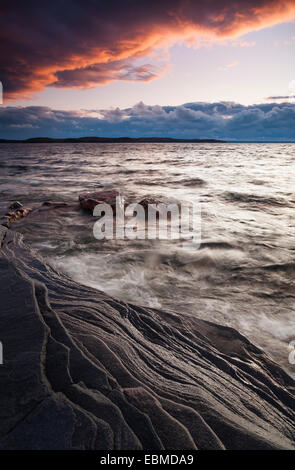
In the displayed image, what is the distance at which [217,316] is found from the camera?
3240 millimetres

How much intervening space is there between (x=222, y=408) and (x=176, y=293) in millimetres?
2038

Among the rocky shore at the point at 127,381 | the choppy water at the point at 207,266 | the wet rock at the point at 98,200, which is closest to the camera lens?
the rocky shore at the point at 127,381

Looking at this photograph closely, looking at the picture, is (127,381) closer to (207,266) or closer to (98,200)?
(207,266)

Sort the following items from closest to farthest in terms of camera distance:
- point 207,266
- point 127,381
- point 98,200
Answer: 1. point 127,381
2. point 207,266
3. point 98,200

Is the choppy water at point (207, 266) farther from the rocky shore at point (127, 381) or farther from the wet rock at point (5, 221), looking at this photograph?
the rocky shore at point (127, 381)

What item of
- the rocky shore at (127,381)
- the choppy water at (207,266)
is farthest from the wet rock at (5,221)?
the rocky shore at (127,381)

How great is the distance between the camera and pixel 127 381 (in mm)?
1889

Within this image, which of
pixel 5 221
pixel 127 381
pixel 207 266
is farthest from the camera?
pixel 5 221

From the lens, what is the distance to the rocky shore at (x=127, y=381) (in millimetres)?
1464

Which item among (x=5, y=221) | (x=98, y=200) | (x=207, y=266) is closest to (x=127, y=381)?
(x=207, y=266)

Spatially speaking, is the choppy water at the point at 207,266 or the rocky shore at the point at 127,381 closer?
the rocky shore at the point at 127,381

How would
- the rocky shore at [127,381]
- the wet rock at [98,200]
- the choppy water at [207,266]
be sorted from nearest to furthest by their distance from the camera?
1. the rocky shore at [127,381]
2. the choppy water at [207,266]
3. the wet rock at [98,200]

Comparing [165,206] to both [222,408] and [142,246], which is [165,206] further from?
[222,408]

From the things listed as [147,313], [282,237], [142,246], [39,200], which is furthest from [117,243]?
[39,200]
